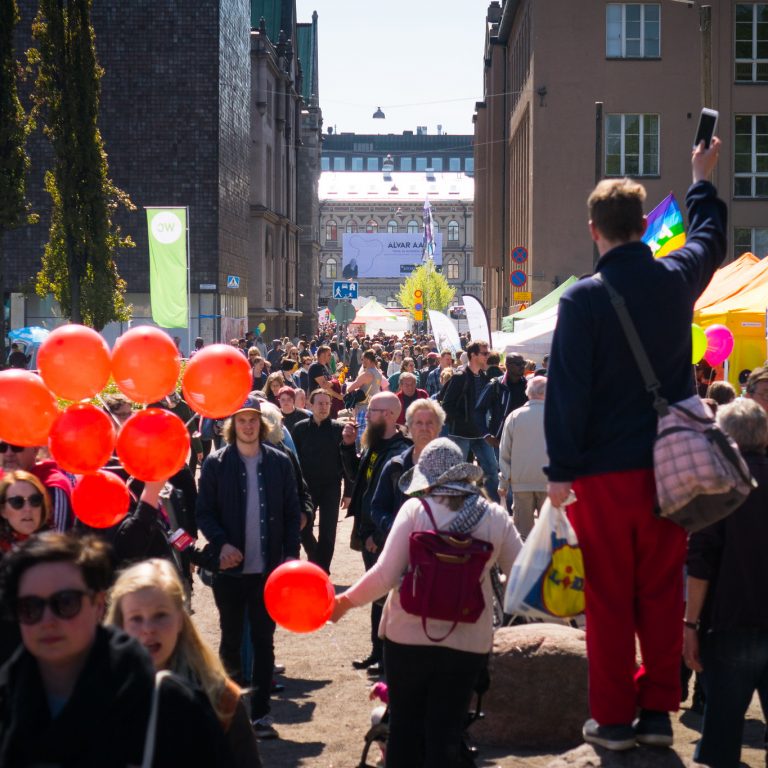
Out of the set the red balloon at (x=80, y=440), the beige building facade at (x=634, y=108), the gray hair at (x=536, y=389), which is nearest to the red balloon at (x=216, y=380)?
the red balloon at (x=80, y=440)

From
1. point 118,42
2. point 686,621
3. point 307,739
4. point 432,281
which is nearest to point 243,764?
point 686,621

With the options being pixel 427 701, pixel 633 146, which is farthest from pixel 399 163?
pixel 427 701

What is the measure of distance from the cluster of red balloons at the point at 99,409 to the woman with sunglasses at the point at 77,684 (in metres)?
3.27

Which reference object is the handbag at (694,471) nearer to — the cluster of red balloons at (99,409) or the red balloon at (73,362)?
the cluster of red balloons at (99,409)

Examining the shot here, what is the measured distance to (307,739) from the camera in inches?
322

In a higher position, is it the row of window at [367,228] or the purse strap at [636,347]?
the row of window at [367,228]

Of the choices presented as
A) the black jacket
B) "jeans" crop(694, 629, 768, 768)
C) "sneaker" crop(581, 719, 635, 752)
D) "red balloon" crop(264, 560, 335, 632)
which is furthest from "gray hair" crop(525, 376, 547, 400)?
the black jacket

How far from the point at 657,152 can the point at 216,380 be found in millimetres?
37546

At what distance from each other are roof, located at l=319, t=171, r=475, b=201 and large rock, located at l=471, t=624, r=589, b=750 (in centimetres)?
13350

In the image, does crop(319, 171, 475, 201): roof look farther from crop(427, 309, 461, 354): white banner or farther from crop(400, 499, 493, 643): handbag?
crop(400, 499, 493, 643): handbag

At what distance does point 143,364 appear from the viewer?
684 cm

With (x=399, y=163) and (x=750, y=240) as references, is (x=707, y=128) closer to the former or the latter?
(x=750, y=240)

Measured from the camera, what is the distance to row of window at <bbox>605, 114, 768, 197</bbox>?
4256cm

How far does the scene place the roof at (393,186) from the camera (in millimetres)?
142250
